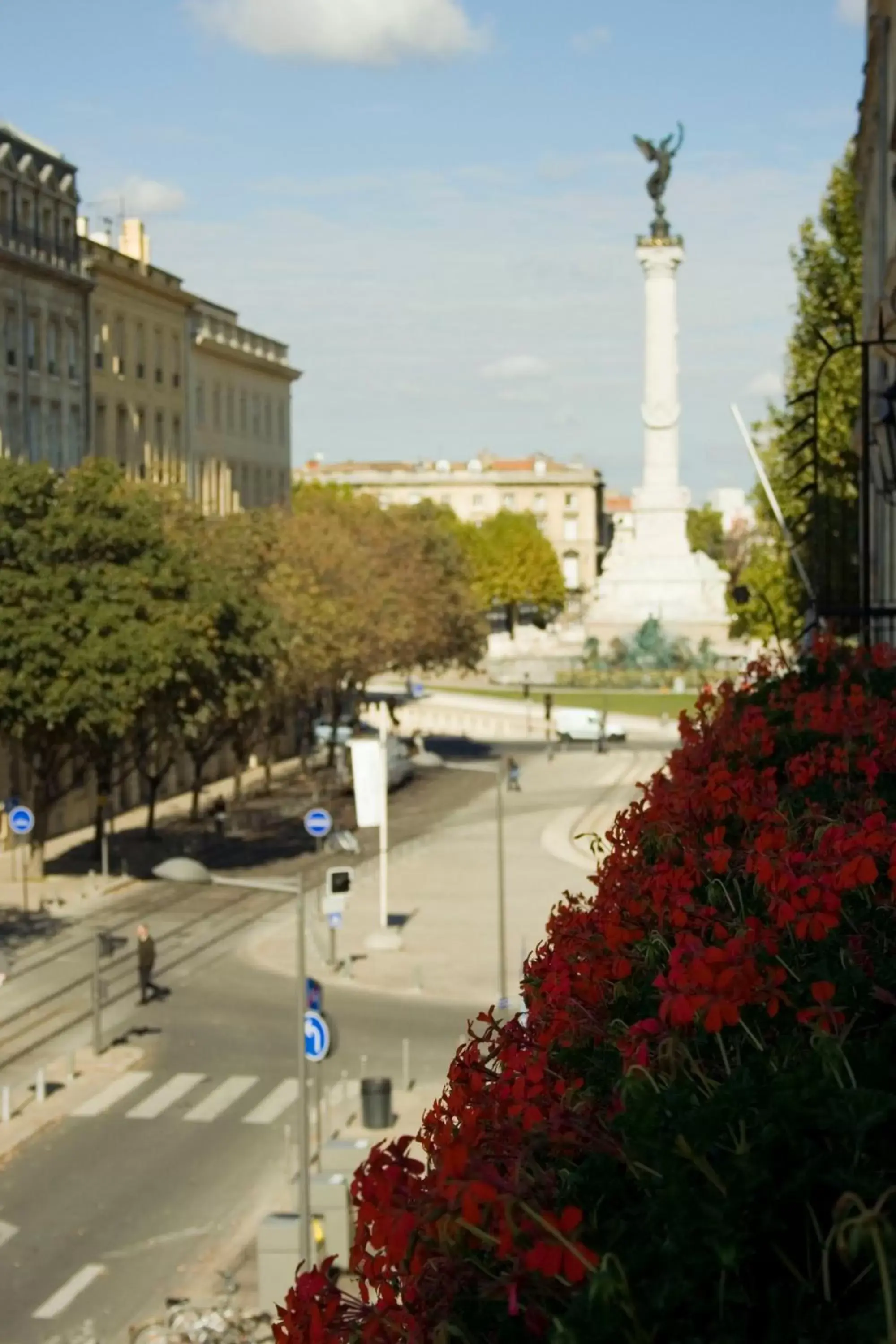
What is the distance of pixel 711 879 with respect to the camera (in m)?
9.45

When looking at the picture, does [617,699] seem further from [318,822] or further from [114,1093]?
[114,1093]

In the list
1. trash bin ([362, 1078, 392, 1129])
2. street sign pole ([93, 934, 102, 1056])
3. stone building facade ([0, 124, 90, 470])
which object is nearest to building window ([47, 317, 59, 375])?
stone building facade ([0, 124, 90, 470])

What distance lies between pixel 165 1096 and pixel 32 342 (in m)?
37.4

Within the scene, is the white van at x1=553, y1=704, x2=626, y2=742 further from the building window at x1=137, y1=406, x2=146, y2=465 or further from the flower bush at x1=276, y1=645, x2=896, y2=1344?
the flower bush at x1=276, y1=645, x2=896, y2=1344

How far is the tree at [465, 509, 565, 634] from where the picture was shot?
575 ft

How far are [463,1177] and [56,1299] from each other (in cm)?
1856

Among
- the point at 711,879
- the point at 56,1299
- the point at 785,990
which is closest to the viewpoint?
the point at 785,990

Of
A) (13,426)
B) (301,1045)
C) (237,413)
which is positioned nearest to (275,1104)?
(301,1045)

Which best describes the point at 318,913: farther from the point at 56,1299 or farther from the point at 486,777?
the point at 486,777

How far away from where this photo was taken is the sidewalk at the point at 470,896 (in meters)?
42.9

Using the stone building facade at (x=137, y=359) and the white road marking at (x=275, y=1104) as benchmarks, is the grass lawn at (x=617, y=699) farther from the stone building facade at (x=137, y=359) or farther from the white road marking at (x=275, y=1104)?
the white road marking at (x=275, y=1104)

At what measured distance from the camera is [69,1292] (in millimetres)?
23266

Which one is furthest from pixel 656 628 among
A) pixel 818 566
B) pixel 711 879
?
pixel 711 879

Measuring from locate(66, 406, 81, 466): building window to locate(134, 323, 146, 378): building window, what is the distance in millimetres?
7072
